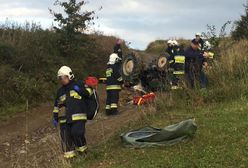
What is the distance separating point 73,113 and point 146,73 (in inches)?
330

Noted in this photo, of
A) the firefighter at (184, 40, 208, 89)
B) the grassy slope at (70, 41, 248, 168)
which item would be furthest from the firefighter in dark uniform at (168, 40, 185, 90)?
the grassy slope at (70, 41, 248, 168)

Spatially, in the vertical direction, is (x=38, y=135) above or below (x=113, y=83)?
below

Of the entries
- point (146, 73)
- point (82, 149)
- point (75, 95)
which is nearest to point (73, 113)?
point (75, 95)

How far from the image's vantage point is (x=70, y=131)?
1081 cm

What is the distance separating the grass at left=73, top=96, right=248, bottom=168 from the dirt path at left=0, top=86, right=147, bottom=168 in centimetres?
113

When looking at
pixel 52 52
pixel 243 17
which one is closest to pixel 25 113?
pixel 52 52

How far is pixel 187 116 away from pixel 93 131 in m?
2.71

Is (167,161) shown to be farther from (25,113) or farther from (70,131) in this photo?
(25,113)

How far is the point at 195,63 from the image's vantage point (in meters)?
16.8

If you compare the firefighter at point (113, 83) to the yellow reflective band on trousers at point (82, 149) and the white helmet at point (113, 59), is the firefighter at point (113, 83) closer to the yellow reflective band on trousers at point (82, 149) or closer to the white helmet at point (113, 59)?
the white helmet at point (113, 59)

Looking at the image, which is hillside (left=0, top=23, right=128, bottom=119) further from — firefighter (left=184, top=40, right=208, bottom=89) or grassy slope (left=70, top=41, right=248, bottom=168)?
grassy slope (left=70, top=41, right=248, bottom=168)

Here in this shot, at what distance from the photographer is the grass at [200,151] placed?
8.17m

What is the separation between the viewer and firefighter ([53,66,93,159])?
10.6m

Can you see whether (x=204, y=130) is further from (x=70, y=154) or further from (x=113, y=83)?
(x=113, y=83)
